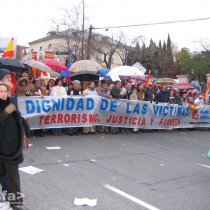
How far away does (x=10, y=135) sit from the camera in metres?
4.60

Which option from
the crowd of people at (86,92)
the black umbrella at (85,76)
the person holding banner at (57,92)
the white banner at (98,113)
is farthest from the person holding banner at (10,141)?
the black umbrella at (85,76)

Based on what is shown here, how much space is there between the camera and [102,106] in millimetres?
12500

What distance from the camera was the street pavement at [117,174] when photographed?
5630 millimetres

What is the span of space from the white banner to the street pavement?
0.61 meters

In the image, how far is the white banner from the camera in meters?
Answer: 11.2

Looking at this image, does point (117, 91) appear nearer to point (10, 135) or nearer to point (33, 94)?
point (33, 94)

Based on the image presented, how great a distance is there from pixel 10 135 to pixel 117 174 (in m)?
3.07

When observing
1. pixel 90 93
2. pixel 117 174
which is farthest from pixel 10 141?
pixel 90 93

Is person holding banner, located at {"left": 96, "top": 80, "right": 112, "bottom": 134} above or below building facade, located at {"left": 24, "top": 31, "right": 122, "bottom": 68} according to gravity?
below

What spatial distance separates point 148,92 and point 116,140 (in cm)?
382

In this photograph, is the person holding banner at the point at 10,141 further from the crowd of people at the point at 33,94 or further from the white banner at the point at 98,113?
the white banner at the point at 98,113

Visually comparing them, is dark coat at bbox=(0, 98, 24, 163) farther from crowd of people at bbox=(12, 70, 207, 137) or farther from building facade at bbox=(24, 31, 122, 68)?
building facade at bbox=(24, 31, 122, 68)

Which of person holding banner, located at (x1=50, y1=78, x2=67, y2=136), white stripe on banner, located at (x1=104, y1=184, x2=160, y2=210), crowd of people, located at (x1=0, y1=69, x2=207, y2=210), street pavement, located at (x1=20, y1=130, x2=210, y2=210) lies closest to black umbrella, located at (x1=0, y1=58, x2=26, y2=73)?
crowd of people, located at (x1=0, y1=69, x2=207, y2=210)

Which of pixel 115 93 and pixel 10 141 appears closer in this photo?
→ pixel 10 141
